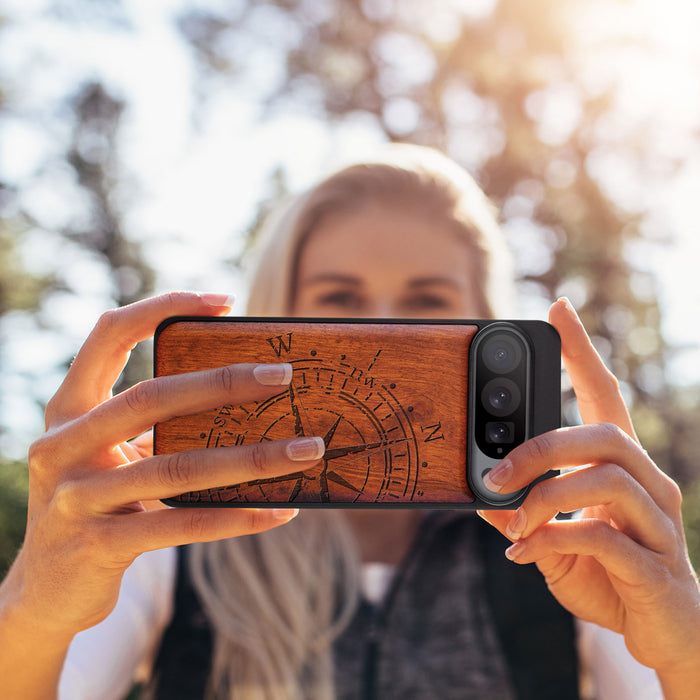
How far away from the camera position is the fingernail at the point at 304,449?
1248 mm

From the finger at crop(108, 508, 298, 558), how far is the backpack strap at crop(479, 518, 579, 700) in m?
1.38

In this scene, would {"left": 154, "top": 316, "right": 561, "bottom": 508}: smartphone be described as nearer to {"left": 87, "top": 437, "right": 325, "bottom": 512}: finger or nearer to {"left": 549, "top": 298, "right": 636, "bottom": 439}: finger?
{"left": 549, "top": 298, "right": 636, "bottom": 439}: finger

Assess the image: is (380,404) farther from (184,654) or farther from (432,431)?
(184,654)

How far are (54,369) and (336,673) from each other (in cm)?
1050

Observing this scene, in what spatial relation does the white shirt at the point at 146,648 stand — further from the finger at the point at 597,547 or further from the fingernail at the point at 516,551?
the fingernail at the point at 516,551

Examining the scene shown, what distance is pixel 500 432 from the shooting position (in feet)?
4.76

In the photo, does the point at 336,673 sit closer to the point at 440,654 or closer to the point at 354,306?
the point at 440,654

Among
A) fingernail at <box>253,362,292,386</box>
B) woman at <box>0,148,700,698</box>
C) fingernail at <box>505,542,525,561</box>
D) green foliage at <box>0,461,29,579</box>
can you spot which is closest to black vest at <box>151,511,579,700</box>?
woman at <box>0,148,700,698</box>

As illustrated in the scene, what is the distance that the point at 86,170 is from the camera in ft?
40.5

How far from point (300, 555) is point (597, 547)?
150cm

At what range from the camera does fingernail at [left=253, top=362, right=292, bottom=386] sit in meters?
1.30

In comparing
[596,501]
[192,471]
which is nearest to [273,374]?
[192,471]

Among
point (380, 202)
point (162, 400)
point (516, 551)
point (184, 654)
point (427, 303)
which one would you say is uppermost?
point (380, 202)

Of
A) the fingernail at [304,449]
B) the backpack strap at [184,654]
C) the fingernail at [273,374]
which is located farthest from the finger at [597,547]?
the backpack strap at [184,654]
